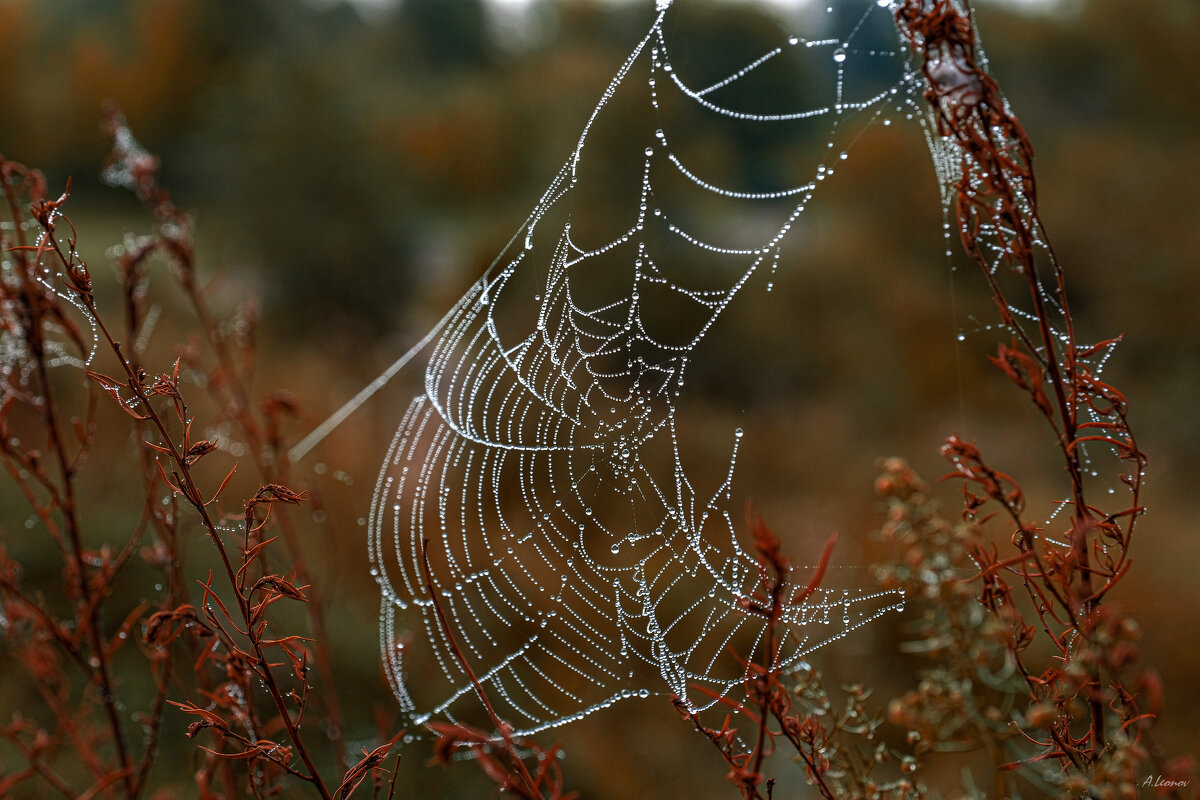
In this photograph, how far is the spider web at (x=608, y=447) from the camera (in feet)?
6.13

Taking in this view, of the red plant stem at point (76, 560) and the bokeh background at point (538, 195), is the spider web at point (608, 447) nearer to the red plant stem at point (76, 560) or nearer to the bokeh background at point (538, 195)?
the bokeh background at point (538, 195)

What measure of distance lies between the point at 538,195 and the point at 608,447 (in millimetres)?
5790

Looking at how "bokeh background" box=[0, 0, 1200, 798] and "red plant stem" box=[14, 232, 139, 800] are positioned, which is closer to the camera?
"red plant stem" box=[14, 232, 139, 800]

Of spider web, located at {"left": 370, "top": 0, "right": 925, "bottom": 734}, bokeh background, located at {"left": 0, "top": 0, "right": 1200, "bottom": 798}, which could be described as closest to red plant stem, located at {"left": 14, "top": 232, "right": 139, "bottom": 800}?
bokeh background, located at {"left": 0, "top": 0, "right": 1200, "bottom": 798}

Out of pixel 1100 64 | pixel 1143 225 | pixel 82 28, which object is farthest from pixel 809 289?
pixel 82 28

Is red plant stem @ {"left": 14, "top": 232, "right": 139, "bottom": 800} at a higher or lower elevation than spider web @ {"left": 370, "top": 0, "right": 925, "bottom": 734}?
lower

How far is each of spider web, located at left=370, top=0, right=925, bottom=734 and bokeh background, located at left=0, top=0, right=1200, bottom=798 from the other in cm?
27

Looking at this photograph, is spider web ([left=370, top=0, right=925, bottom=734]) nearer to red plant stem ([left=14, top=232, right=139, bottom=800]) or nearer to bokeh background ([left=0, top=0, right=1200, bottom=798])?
bokeh background ([left=0, top=0, right=1200, bottom=798])

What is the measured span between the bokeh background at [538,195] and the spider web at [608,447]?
270 millimetres

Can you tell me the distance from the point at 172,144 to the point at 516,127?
4260 millimetres

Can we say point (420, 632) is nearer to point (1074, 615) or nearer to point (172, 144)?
point (1074, 615)

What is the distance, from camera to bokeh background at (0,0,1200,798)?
3.68m

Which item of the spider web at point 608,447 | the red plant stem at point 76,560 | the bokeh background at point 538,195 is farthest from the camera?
the bokeh background at point 538,195

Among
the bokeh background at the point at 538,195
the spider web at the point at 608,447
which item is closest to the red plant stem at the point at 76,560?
the bokeh background at the point at 538,195
